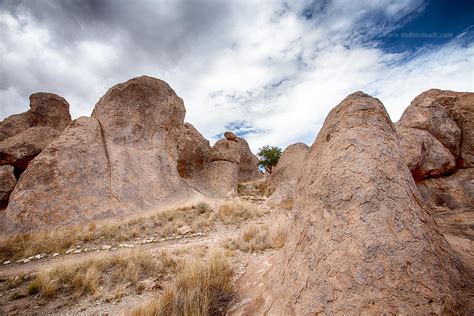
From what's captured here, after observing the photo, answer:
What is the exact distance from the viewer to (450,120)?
8.02m

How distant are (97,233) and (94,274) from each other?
4.59 metres

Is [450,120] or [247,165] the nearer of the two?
[450,120]

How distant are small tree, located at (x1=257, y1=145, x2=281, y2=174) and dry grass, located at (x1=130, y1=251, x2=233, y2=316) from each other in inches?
1041

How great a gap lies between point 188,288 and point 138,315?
795mm

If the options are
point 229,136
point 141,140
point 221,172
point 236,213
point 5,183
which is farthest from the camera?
point 229,136

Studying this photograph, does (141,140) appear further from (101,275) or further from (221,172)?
(101,275)

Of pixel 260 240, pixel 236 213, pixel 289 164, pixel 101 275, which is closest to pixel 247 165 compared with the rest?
pixel 289 164

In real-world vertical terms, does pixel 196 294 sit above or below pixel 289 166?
below

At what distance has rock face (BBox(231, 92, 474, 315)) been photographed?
197 cm

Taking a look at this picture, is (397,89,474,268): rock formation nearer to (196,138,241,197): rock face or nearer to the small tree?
(196,138,241,197): rock face

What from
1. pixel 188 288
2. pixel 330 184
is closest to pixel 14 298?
pixel 188 288

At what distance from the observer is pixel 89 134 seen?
13.1 meters

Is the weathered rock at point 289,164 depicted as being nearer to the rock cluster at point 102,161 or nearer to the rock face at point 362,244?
the rock cluster at point 102,161

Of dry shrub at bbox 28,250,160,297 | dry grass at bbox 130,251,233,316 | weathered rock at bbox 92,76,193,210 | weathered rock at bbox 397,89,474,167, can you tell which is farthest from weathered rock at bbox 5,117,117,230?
weathered rock at bbox 397,89,474,167
